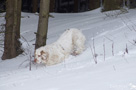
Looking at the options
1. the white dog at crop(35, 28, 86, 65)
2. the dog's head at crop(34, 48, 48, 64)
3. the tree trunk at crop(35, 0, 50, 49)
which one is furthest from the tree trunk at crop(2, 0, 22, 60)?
the dog's head at crop(34, 48, 48, 64)

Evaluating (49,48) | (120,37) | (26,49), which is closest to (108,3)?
(26,49)

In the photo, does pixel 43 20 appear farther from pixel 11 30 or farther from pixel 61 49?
pixel 11 30

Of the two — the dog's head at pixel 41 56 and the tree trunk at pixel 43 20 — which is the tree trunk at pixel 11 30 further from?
the dog's head at pixel 41 56

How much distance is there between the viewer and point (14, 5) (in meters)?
7.89

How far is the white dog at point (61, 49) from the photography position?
5621 millimetres

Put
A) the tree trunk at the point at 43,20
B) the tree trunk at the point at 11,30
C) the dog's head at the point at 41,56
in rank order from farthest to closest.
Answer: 1. the tree trunk at the point at 11,30
2. the tree trunk at the point at 43,20
3. the dog's head at the point at 41,56

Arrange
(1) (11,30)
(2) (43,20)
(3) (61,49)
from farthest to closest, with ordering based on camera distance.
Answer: (1) (11,30) → (2) (43,20) → (3) (61,49)

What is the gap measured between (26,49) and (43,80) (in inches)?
168

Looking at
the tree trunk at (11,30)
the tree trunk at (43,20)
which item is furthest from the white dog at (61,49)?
the tree trunk at (11,30)

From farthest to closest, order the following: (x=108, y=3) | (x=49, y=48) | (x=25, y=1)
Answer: (x=25, y=1), (x=108, y=3), (x=49, y=48)

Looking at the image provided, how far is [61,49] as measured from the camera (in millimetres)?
5777

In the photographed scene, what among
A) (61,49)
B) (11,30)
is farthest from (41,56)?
(11,30)

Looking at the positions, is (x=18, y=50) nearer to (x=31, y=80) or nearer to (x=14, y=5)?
(x=14, y=5)

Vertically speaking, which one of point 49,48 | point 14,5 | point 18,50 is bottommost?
point 18,50
